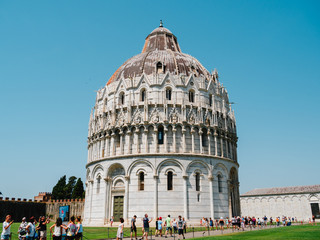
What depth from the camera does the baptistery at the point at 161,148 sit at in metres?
36.8

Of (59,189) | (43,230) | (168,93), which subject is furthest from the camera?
(59,189)

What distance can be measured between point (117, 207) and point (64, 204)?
35.4 meters

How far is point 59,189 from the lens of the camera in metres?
85.8

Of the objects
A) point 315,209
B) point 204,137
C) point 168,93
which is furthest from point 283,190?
point 168,93

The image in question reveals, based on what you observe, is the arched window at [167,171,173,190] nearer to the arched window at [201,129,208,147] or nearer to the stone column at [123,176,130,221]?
the stone column at [123,176,130,221]

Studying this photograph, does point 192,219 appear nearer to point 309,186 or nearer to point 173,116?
point 173,116

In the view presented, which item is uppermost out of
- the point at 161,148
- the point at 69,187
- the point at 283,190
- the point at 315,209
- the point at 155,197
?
the point at 161,148

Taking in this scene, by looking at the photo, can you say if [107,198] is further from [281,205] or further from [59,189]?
[59,189]

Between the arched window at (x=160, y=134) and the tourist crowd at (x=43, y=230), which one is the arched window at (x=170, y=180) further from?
the tourist crowd at (x=43, y=230)

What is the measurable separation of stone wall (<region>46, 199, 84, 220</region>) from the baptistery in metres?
21.5

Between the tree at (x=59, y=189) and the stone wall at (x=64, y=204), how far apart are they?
41.1 ft

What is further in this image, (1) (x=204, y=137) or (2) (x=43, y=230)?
(1) (x=204, y=137)

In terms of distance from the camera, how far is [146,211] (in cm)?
3572

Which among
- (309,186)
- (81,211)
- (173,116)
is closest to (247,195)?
(309,186)
